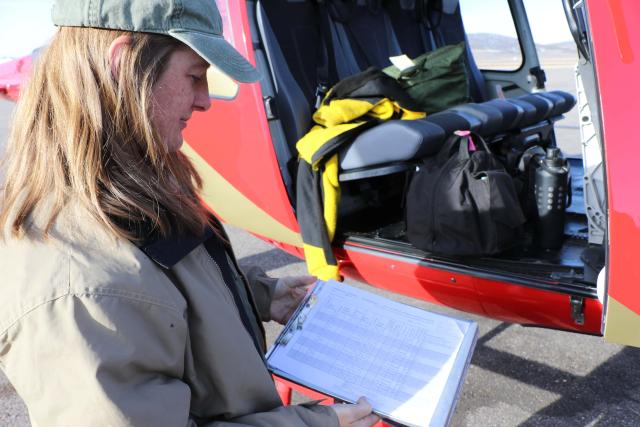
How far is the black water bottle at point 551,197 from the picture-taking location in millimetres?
2254

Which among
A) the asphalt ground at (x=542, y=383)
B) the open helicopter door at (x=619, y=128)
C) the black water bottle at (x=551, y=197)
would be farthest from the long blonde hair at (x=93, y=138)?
the black water bottle at (x=551, y=197)

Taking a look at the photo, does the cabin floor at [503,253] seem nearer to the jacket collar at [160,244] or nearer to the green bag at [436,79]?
the green bag at [436,79]

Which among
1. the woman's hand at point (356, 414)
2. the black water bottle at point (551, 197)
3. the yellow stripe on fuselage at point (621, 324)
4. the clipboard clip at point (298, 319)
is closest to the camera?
the woman's hand at point (356, 414)

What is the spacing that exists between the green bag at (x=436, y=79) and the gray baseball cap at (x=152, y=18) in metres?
2.14

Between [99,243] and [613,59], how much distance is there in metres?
1.33

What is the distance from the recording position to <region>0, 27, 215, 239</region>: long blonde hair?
85 cm

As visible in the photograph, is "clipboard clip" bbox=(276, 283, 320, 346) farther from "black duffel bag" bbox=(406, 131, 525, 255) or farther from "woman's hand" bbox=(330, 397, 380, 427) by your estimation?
"black duffel bag" bbox=(406, 131, 525, 255)

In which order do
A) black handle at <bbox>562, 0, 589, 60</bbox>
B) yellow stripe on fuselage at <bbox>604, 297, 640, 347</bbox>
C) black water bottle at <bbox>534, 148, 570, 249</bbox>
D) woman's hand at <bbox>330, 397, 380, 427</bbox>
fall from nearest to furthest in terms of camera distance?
woman's hand at <bbox>330, 397, 380, 427</bbox> < yellow stripe on fuselage at <bbox>604, 297, 640, 347</bbox> < black handle at <bbox>562, 0, 589, 60</bbox> < black water bottle at <bbox>534, 148, 570, 249</bbox>

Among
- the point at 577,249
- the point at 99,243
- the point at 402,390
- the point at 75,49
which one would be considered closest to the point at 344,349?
the point at 402,390

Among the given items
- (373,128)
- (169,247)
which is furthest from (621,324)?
(169,247)

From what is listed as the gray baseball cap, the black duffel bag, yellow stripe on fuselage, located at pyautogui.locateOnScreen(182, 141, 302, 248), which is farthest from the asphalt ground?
the gray baseball cap

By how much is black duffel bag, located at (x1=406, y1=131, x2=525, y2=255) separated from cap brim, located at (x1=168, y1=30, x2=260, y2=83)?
1.24m

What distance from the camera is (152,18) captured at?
2.81 feet

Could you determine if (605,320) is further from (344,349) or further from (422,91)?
(422,91)
